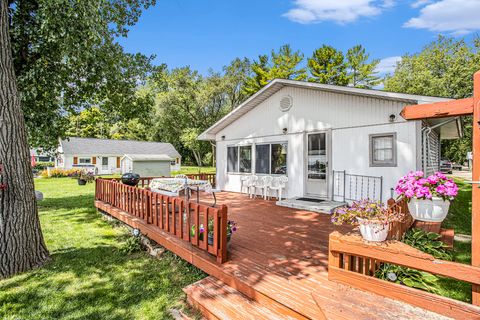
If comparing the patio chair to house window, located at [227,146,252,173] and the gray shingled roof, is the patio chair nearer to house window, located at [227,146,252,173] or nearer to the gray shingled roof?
house window, located at [227,146,252,173]

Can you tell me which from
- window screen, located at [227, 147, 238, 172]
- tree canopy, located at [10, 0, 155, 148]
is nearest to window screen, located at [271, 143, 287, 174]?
window screen, located at [227, 147, 238, 172]

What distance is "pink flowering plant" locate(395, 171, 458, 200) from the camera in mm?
2203

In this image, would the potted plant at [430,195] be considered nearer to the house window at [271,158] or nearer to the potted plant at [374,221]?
the potted plant at [374,221]

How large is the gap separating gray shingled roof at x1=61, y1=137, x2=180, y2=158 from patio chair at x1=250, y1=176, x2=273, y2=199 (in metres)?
22.2

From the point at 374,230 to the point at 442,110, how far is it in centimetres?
118

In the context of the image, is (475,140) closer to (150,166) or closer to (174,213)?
(174,213)

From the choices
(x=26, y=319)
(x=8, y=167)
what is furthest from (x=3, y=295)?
(x=8, y=167)

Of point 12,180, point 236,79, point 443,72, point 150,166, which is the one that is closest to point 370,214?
point 12,180

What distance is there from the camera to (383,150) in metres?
6.22

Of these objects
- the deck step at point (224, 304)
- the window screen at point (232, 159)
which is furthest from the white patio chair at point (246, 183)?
Result: the deck step at point (224, 304)

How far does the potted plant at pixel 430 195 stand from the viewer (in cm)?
222

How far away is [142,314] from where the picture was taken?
2.89 m

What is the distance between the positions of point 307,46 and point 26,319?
28831 millimetres

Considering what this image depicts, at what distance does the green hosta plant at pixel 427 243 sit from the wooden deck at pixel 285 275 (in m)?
1.17
